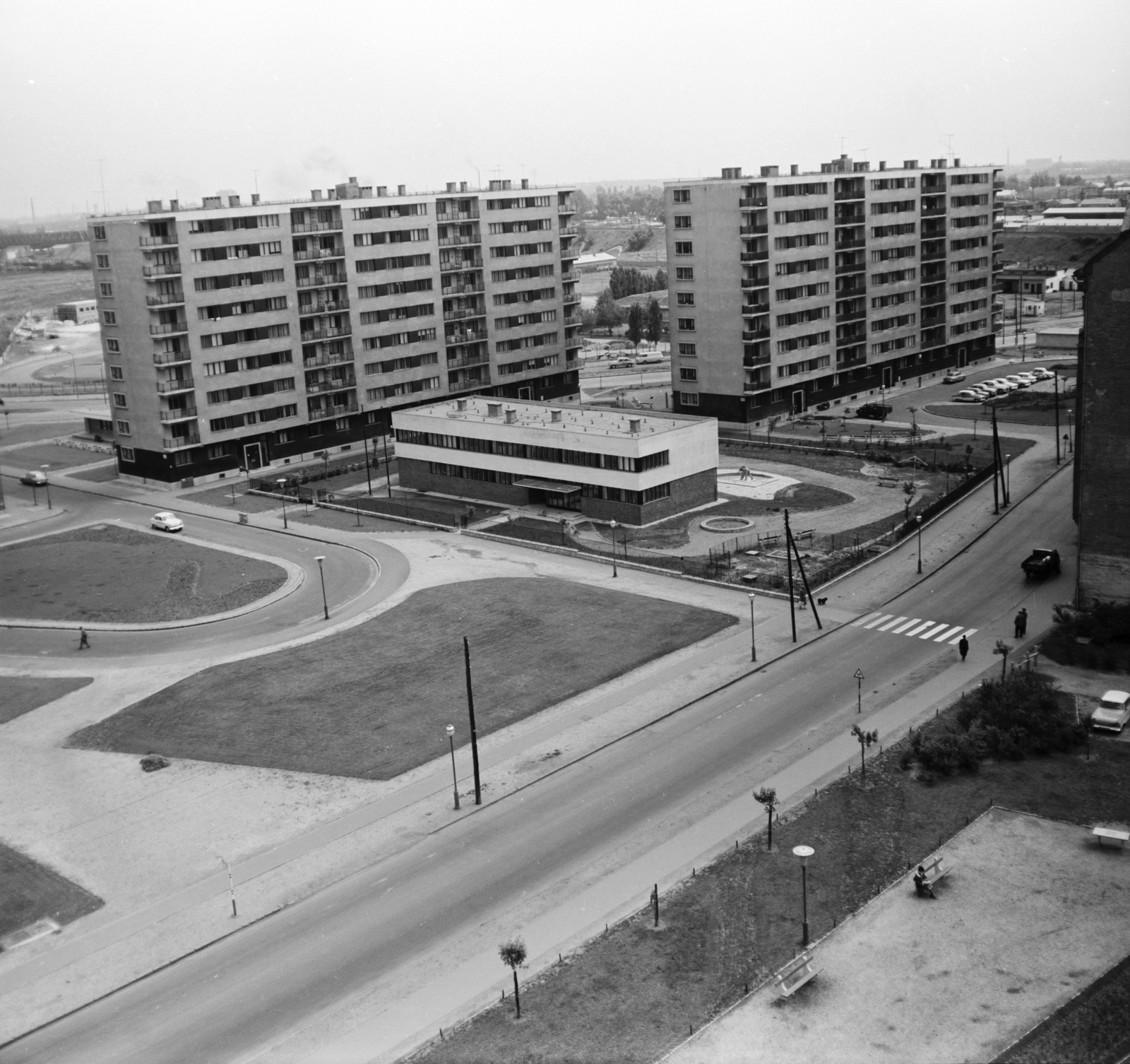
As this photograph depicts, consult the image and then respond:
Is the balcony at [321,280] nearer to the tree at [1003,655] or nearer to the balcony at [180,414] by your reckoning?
the balcony at [180,414]

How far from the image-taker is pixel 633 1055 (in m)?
28.7

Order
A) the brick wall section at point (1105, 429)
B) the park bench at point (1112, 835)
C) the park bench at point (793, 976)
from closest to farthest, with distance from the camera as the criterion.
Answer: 1. the park bench at point (793, 976)
2. the park bench at point (1112, 835)
3. the brick wall section at point (1105, 429)

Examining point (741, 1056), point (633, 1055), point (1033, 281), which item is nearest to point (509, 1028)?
point (633, 1055)

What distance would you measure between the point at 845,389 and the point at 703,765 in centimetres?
7844

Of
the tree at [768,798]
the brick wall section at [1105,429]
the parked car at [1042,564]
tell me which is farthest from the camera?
the parked car at [1042,564]

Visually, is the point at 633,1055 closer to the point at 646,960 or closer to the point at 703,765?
the point at 646,960

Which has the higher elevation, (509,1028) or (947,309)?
(947,309)

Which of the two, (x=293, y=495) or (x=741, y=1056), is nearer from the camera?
(x=741, y=1056)

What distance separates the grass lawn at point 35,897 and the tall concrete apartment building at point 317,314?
57.1 meters

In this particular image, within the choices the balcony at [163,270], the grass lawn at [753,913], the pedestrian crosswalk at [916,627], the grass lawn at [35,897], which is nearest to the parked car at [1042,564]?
the pedestrian crosswalk at [916,627]

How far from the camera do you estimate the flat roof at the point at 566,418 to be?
79500 millimetres

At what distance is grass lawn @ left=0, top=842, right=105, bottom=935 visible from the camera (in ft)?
121

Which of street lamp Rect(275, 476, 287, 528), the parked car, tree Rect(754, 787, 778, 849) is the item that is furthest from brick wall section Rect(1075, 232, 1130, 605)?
street lamp Rect(275, 476, 287, 528)

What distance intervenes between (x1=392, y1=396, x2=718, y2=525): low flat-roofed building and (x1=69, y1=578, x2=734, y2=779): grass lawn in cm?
1391
